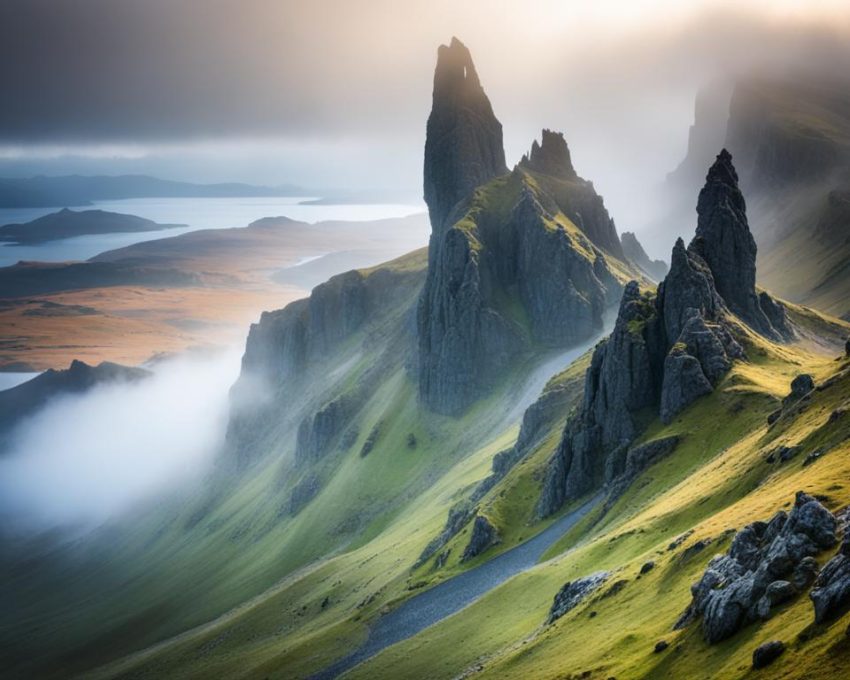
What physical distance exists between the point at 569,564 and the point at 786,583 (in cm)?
5168

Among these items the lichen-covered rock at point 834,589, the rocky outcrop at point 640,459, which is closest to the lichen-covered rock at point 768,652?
the lichen-covered rock at point 834,589

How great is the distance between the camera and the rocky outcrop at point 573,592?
301ft

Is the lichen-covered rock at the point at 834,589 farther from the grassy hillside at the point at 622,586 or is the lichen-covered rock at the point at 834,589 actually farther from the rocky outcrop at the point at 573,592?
the rocky outcrop at the point at 573,592

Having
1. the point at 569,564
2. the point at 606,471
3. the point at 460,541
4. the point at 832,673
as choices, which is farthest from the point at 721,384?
the point at 832,673

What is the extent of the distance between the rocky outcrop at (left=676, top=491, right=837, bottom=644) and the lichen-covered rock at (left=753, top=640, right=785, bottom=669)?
5.21 m

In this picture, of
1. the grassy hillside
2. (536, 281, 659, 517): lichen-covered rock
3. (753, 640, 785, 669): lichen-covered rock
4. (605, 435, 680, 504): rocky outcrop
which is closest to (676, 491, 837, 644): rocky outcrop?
the grassy hillside

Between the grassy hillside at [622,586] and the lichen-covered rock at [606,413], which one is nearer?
the grassy hillside at [622,586]

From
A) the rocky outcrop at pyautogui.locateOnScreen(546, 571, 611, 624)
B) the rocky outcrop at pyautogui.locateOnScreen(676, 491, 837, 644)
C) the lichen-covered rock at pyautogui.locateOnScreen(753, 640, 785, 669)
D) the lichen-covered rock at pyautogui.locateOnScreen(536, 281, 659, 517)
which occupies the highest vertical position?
the lichen-covered rock at pyautogui.locateOnScreen(536, 281, 659, 517)

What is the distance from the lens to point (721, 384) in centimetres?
13212

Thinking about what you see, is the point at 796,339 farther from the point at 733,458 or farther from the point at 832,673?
the point at 832,673

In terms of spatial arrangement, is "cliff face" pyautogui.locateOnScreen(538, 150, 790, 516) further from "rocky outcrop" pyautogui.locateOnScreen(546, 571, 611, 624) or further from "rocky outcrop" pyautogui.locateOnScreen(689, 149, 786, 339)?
"rocky outcrop" pyautogui.locateOnScreen(546, 571, 611, 624)

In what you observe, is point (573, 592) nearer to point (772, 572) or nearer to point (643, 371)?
point (772, 572)

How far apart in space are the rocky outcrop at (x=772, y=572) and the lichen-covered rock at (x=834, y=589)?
4.05m

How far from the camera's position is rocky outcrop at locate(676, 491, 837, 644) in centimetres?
5831
